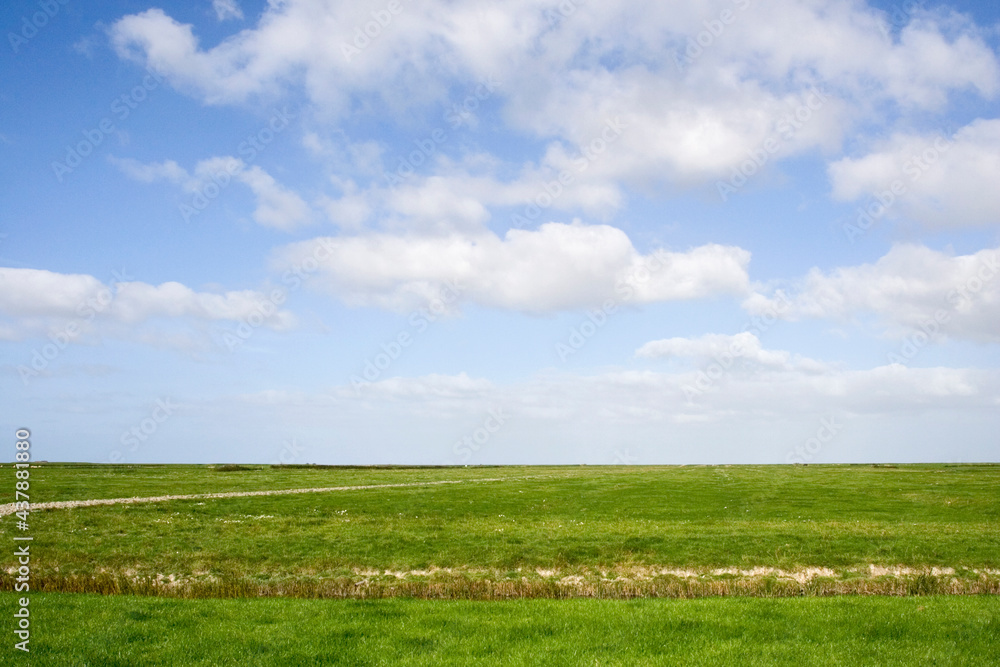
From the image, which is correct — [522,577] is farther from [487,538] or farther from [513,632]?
[513,632]

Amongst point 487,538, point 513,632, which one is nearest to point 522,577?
point 487,538

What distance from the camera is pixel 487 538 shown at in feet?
138

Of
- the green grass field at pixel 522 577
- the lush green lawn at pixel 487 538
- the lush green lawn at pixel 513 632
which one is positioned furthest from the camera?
the lush green lawn at pixel 487 538

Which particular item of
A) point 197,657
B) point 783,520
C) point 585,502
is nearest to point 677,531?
point 783,520

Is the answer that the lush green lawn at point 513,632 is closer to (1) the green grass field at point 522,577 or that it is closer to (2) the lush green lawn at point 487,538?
(1) the green grass field at point 522,577

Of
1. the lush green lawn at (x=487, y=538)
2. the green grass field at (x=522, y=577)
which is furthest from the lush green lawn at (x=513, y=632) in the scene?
the lush green lawn at (x=487, y=538)

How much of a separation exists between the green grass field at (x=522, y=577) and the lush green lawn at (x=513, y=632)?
10cm

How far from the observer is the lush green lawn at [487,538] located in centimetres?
3447

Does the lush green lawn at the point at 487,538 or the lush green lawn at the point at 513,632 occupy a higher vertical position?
the lush green lawn at the point at 513,632

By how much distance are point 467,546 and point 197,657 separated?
2270 centimetres

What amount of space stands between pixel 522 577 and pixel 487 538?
8655 mm

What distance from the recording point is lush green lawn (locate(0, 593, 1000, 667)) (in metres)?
18.5

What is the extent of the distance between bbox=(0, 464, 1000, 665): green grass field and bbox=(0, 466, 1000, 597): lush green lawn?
0.73 feet

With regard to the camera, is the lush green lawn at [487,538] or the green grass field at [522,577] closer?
the green grass field at [522,577]
